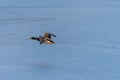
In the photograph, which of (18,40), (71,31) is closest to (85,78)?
(18,40)

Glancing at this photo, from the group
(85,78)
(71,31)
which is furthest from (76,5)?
(85,78)

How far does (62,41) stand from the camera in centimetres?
829

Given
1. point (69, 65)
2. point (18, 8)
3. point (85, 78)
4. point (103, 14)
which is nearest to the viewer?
point (85, 78)

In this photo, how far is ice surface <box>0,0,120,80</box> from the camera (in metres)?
6.34

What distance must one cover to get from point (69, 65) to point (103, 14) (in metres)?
6.04

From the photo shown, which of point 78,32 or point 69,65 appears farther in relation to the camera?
point 78,32

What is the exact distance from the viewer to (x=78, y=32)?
923 centimetres

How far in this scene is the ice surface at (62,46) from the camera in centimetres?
634

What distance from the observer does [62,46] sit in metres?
7.81

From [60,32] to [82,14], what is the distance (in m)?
3.45

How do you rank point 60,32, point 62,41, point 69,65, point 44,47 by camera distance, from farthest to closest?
point 60,32
point 62,41
point 44,47
point 69,65

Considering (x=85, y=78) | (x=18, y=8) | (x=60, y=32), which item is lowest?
(x=85, y=78)

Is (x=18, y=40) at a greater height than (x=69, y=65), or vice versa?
(x=18, y=40)

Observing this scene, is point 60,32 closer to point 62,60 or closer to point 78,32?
point 78,32
